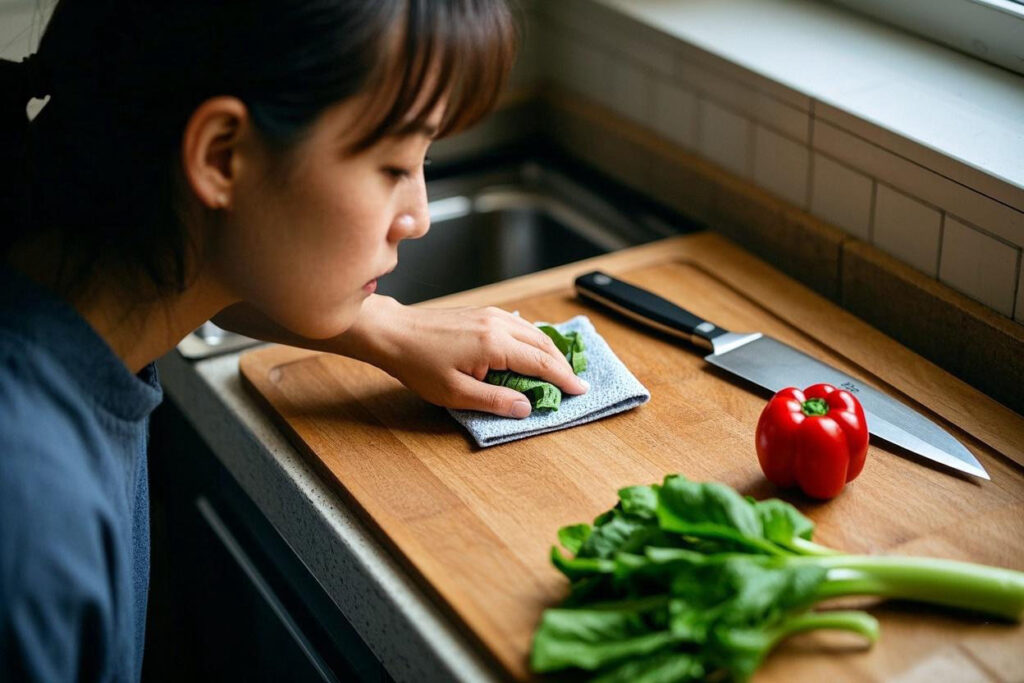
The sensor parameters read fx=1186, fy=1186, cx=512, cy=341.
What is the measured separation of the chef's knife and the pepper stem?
10 cm

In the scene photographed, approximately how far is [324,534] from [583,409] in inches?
10.4

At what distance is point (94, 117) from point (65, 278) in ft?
0.44

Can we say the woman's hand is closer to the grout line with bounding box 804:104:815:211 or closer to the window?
the grout line with bounding box 804:104:815:211

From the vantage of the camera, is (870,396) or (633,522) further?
(870,396)

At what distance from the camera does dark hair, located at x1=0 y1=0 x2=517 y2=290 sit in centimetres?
82

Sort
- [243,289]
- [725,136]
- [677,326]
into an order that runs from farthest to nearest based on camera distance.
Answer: [725,136]
[677,326]
[243,289]

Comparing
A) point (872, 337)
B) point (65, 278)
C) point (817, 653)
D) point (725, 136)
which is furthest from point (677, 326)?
point (65, 278)

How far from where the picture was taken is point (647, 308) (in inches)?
49.4

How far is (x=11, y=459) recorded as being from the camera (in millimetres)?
825

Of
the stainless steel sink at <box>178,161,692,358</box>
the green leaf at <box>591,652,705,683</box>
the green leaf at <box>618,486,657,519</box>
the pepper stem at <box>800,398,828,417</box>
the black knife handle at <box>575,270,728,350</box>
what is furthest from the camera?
the stainless steel sink at <box>178,161,692,358</box>

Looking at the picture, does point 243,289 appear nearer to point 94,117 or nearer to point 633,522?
point 94,117

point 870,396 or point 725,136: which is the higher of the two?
point 725,136

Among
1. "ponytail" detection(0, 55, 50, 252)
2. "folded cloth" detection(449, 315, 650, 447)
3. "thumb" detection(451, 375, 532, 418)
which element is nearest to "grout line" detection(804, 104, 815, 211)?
"folded cloth" detection(449, 315, 650, 447)

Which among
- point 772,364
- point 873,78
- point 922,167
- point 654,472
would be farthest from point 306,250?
point 873,78
